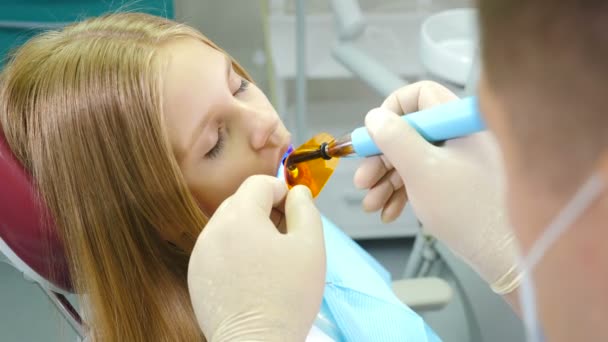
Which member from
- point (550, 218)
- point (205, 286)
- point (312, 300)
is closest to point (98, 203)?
point (205, 286)

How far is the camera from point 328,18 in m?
2.12

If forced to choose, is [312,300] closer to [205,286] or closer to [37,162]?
[205,286]

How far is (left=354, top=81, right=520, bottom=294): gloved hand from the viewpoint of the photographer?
0.77m

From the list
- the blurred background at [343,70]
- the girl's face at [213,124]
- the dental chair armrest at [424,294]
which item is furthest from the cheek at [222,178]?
the dental chair armrest at [424,294]

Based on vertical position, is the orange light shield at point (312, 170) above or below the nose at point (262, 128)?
below

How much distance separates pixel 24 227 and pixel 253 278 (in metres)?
0.36

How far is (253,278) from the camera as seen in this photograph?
0.72 metres

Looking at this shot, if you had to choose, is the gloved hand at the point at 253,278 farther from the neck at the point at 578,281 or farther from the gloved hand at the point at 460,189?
the neck at the point at 578,281

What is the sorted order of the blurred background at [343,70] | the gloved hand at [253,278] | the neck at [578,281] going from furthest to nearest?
the blurred background at [343,70]
the gloved hand at [253,278]
the neck at [578,281]

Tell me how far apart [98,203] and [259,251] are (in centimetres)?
29

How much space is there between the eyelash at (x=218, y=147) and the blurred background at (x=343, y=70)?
0.38 m

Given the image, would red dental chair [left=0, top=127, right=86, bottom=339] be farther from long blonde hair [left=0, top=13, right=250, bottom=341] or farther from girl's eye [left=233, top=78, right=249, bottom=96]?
girl's eye [left=233, top=78, right=249, bottom=96]

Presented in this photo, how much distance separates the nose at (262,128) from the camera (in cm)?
92

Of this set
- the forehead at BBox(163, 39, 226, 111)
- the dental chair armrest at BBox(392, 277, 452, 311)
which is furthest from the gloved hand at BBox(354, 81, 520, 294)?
the dental chair armrest at BBox(392, 277, 452, 311)
